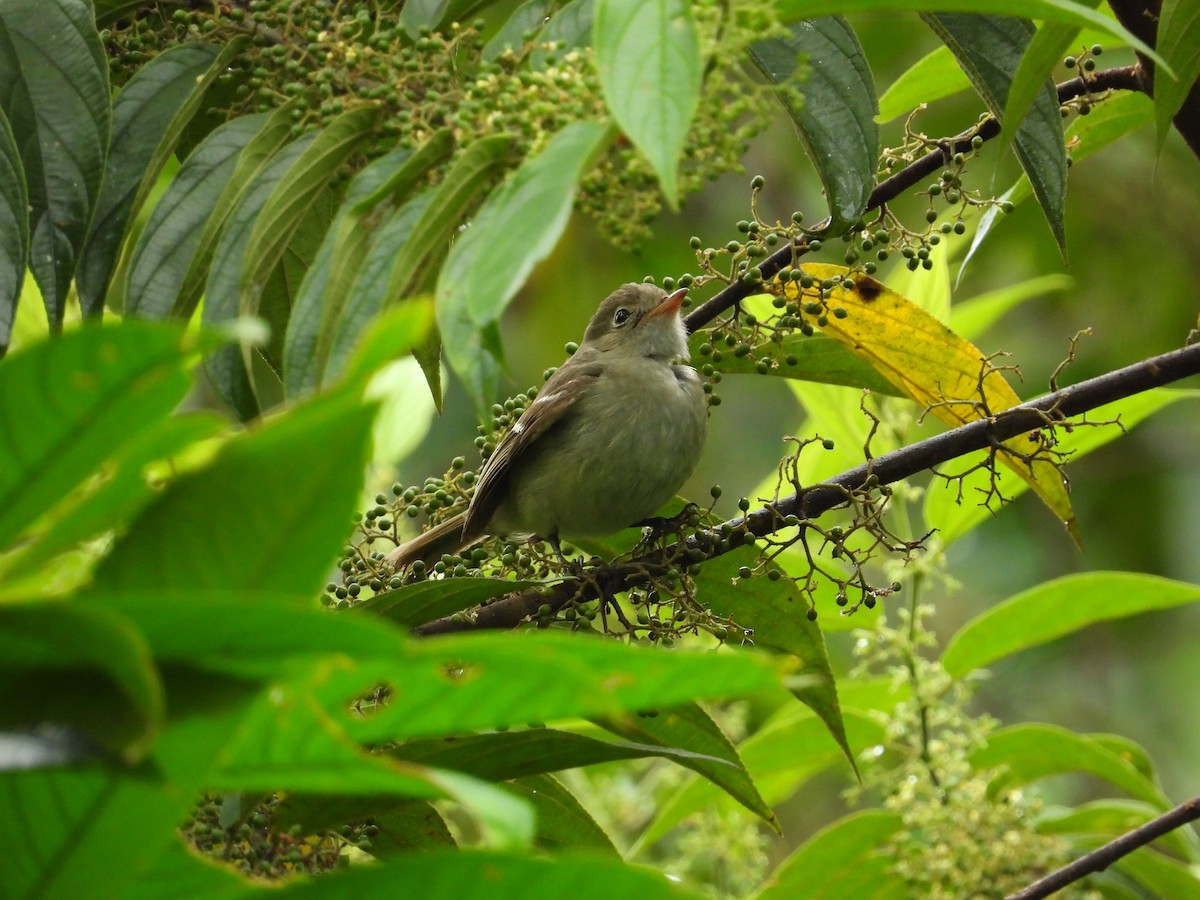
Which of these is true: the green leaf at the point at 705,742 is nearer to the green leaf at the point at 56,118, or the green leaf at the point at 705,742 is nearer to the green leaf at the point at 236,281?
the green leaf at the point at 236,281

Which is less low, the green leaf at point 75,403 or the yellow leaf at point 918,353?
the green leaf at point 75,403

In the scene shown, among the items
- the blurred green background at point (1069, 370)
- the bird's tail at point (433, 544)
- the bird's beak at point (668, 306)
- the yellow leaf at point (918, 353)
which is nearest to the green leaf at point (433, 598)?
the bird's tail at point (433, 544)

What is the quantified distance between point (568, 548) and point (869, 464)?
81.7 inches

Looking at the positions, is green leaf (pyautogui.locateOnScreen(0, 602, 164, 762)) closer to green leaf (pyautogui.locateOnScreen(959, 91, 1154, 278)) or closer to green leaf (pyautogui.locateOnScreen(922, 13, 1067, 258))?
green leaf (pyautogui.locateOnScreen(922, 13, 1067, 258))

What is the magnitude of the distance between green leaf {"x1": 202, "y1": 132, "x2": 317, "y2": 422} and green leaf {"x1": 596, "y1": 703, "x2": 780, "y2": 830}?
2.68 feet

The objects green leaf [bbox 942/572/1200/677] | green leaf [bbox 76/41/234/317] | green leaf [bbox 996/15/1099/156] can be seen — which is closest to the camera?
green leaf [bbox 996/15/1099/156]

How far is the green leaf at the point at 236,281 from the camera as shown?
213 cm

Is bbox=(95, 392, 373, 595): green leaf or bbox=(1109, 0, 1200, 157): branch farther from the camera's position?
bbox=(1109, 0, 1200, 157): branch

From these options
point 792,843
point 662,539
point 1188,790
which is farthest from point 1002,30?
point 1188,790

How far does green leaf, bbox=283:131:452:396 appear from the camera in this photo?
1859mm

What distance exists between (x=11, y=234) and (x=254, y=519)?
1249 mm

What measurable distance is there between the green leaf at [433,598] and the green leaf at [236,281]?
0.39 meters

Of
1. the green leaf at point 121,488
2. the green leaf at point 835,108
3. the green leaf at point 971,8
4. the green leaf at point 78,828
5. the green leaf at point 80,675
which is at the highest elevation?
the green leaf at point 971,8

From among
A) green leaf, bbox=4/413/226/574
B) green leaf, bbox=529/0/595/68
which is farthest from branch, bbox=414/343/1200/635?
green leaf, bbox=4/413/226/574
